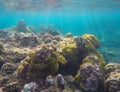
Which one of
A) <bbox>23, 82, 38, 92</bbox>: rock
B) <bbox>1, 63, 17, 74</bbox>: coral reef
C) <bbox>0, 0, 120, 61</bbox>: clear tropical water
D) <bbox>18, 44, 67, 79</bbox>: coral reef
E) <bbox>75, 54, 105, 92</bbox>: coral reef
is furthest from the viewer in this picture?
<bbox>0, 0, 120, 61</bbox>: clear tropical water

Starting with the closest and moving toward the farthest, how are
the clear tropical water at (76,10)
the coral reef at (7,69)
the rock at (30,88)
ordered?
the rock at (30,88)
the coral reef at (7,69)
the clear tropical water at (76,10)

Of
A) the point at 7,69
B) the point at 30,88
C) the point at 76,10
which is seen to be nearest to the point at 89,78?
the point at 30,88

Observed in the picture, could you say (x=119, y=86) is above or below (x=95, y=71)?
below

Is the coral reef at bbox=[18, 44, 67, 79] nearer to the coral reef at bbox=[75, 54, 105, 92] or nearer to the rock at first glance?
the rock

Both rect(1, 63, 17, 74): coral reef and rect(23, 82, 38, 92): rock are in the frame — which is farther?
rect(1, 63, 17, 74): coral reef

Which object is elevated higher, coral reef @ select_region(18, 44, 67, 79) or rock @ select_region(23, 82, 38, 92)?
coral reef @ select_region(18, 44, 67, 79)

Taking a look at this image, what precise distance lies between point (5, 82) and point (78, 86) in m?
3.58

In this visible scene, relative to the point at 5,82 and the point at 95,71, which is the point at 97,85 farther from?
the point at 5,82

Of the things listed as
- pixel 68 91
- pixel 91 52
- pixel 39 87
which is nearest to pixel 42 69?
pixel 39 87

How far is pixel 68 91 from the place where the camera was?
28.2 feet

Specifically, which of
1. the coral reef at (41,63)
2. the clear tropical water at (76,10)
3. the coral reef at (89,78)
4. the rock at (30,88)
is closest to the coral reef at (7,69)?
the coral reef at (41,63)

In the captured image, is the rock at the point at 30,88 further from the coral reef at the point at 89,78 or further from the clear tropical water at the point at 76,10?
the clear tropical water at the point at 76,10

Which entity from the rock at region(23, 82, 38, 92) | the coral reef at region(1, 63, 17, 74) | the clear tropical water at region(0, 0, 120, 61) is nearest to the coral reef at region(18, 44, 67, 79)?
the rock at region(23, 82, 38, 92)

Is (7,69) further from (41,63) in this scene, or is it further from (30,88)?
(30,88)
